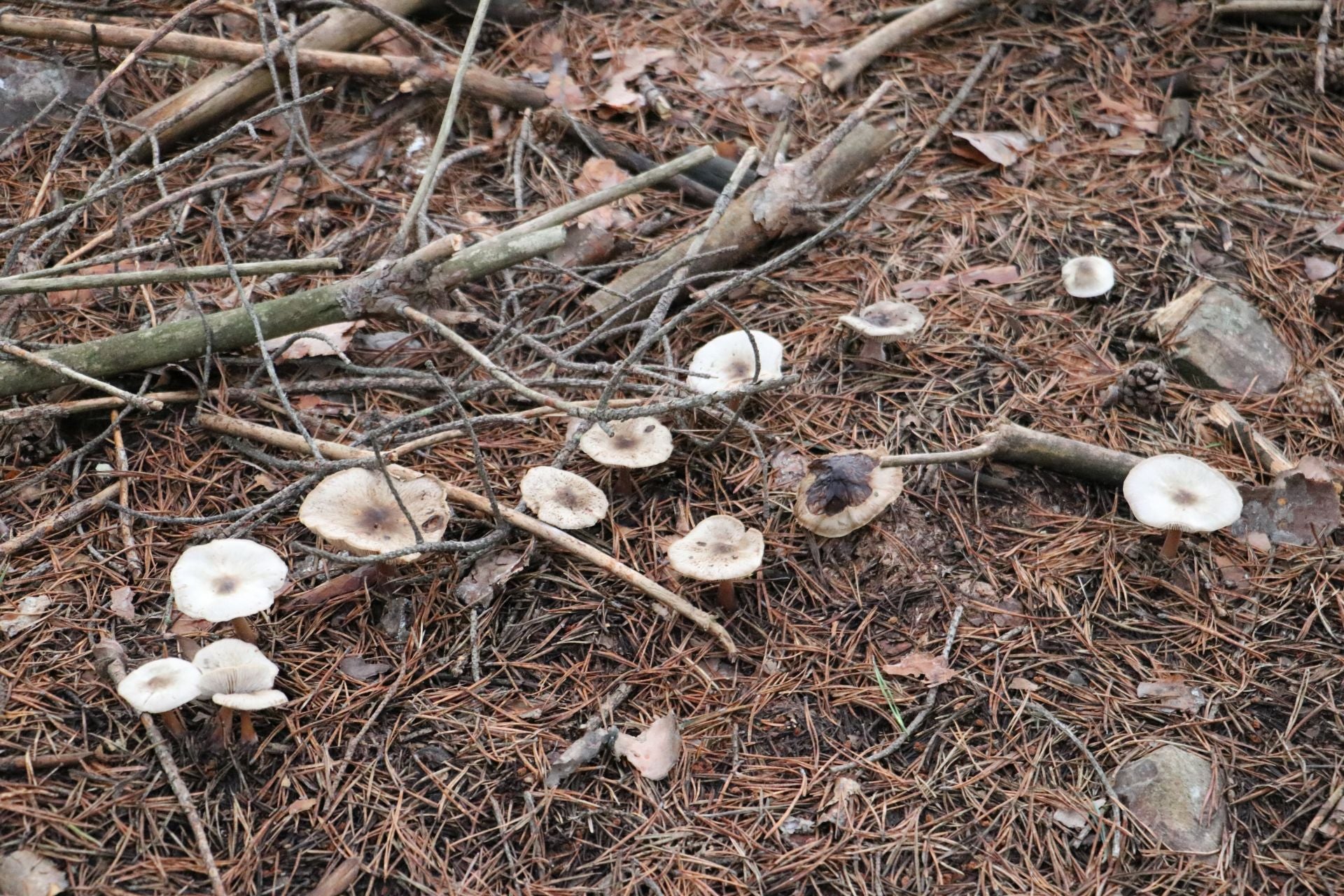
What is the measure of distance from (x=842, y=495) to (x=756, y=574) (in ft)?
1.14

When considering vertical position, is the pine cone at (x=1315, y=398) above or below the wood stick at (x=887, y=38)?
below

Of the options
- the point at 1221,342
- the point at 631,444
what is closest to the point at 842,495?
the point at 631,444

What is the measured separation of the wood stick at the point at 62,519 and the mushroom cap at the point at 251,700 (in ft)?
3.03

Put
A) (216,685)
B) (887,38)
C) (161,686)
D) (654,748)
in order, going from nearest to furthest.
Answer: (161,686), (216,685), (654,748), (887,38)

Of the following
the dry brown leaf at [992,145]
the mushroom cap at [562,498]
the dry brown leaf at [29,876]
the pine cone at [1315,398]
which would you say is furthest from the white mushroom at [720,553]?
the dry brown leaf at [992,145]

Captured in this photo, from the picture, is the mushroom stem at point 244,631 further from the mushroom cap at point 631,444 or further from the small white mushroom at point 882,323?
the small white mushroom at point 882,323

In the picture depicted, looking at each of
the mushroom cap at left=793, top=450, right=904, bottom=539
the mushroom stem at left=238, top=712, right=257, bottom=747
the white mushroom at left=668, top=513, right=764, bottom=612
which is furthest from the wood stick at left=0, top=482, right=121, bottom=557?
the mushroom cap at left=793, top=450, right=904, bottom=539

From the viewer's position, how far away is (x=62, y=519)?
2.93m

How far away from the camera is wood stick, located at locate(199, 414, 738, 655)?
9.21 feet

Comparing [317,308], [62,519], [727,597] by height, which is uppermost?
[317,308]

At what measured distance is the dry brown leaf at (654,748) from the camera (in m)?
2.55

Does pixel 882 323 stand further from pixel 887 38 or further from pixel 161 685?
pixel 161 685

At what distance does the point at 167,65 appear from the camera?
172 inches

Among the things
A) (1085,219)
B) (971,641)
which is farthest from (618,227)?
(971,641)
